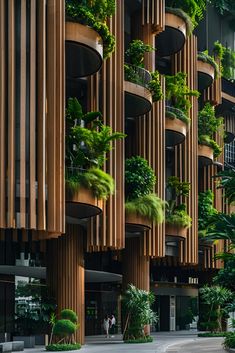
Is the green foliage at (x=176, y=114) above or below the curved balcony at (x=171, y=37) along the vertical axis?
below

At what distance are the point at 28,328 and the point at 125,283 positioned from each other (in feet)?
25.8

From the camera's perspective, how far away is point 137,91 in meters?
43.1

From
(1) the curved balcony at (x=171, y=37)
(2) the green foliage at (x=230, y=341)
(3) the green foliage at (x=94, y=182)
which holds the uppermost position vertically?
(1) the curved balcony at (x=171, y=37)

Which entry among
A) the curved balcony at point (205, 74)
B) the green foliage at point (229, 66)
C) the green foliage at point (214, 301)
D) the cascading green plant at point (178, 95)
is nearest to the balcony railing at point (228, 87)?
the green foliage at point (229, 66)

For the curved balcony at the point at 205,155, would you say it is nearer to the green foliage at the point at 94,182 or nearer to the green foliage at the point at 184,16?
the green foliage at the point at 184,16

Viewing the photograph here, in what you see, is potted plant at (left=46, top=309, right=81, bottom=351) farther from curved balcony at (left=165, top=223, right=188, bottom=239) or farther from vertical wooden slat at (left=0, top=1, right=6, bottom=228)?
curved balcony at (left=165, top=223, right=188, bottom=239)

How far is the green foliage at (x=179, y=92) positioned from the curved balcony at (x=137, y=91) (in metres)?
5.43

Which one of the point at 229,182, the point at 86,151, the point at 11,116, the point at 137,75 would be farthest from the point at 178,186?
the point at 11,116

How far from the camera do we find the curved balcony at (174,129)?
49156 millimetres

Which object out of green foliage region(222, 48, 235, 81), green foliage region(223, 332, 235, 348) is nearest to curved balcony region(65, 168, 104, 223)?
green foliage region(223, 332, 235, 348)

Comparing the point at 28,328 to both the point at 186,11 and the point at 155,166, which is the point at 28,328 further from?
the point at 186,11

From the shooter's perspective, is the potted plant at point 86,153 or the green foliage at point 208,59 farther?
the green foliage at point 208,59

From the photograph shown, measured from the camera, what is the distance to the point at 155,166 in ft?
153

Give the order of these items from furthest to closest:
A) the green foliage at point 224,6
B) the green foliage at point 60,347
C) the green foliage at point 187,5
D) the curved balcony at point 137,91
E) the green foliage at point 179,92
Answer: the green foliage at point 224,6
the green foliage at point 187,5
the green foliage at point 179,92
the curved balcony at point 137,91
the green foliage at point 60,347
